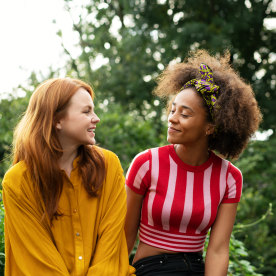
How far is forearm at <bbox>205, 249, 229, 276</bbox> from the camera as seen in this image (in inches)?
98.0

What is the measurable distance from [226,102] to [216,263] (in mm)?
927

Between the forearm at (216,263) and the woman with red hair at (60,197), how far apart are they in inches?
19.7

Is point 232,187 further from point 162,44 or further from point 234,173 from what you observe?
point 162,44

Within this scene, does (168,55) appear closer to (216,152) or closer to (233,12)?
(233,12)

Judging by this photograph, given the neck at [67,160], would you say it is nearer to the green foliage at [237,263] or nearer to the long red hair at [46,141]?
the long red hair at [46,141]

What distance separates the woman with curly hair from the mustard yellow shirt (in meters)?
0.20

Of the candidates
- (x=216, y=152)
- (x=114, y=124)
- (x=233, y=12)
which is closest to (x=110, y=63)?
(x=233, y=12)

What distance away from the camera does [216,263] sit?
2502mm

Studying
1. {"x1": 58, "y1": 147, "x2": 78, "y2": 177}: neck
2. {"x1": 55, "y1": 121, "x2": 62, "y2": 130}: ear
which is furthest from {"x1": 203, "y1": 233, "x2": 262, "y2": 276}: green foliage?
{"x1": 55, "y1": 121, "x2": 62, "y2": 130}: ear

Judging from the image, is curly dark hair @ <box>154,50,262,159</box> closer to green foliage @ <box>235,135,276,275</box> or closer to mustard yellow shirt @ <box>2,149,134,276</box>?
mustard yellow shirt @ <box>2,149,134,276</box>

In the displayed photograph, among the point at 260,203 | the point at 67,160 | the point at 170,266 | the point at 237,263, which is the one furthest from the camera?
the point at 260,203

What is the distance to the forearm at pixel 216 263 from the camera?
2488 mm

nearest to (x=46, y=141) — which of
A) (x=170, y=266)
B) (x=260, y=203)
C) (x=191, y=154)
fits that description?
(x=191, y=154)

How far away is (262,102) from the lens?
999cm
